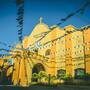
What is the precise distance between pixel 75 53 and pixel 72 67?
2602 millimetres

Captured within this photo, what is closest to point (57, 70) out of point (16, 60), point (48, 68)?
point (48, 68)

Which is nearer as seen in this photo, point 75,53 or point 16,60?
point 75,53

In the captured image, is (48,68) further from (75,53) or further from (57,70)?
(75,53)

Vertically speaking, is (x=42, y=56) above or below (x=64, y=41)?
below

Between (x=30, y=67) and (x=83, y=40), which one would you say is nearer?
(x=83, y=40)

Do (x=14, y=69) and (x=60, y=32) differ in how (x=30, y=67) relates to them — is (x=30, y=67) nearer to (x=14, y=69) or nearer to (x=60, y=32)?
(x=14, y=69)

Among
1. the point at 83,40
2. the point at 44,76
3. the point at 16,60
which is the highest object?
the point at 83,40

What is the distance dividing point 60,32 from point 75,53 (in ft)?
22.6

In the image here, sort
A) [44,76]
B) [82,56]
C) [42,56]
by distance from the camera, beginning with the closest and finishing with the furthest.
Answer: [82,56], [44,76], [42,56]

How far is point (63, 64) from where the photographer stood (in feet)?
130

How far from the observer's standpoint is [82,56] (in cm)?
3578

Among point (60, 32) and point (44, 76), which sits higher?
point (60, 32)

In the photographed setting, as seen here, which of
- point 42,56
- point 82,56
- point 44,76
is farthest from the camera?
point 42,56

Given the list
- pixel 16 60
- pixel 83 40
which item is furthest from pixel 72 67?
pixel 16 60
